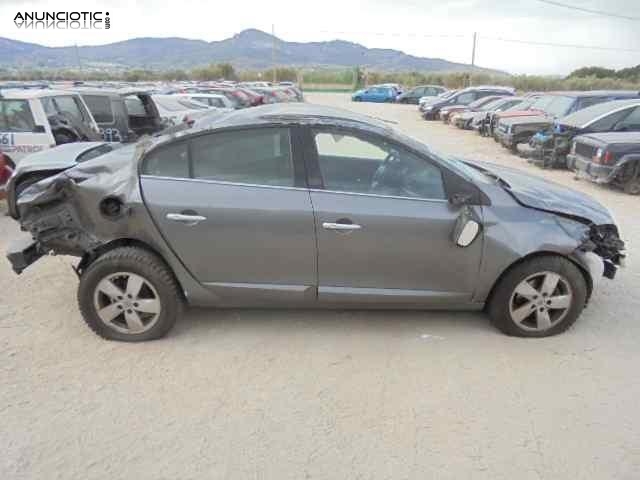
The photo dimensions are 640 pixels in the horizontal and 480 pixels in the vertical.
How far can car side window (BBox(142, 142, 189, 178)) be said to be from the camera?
3197 mm

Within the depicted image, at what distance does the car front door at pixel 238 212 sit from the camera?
311 centimetres

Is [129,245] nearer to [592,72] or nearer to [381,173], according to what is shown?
[381,173]

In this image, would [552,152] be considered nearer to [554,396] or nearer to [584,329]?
[584,329]

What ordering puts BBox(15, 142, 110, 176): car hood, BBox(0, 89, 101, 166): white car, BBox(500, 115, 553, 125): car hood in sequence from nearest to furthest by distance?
BBox(15, 142, 110, 176): car hood < BBox(0, 89, 101, 166): white car < BBox(500, 115, 553, 125): car hood

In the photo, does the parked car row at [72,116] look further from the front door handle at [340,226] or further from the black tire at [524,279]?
the black tire at [524,279]

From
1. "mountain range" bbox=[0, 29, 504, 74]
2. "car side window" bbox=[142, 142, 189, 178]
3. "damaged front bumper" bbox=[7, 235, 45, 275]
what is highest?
"mountain range" bbox=[0, 29, 504, 74]

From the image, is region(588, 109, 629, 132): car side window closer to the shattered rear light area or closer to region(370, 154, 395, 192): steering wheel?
the shattered rear light area

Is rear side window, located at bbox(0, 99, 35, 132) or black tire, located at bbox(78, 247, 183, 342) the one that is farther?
rear side window, located at bbox(0, 99, 35, 132)

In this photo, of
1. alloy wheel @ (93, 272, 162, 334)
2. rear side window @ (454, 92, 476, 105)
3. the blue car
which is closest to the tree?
the blue car

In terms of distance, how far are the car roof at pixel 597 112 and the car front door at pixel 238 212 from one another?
9.03 meters

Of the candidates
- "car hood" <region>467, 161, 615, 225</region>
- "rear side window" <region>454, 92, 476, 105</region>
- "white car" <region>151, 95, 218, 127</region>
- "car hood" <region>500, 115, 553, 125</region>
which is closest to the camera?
"car hood" <region>467, 161, 615, 225</region>

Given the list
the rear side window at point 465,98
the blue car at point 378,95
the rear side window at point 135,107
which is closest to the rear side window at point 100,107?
the rear side window at point 135,107

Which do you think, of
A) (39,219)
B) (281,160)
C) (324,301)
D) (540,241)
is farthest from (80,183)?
(540,241)

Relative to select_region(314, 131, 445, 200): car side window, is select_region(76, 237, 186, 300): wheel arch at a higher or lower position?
lower
